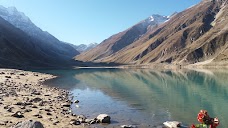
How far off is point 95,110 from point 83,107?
3.09 metres

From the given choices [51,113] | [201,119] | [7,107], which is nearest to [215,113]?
[51,113]

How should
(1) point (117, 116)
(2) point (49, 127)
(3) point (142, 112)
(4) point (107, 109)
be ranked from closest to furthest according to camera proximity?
(2) point (49, 127) < (1) point (117, 116) < (3) point (142, 112) < (4) point (107, 109)

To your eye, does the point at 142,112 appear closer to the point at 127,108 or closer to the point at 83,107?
the point at 127,108

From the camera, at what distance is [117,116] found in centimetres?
4122

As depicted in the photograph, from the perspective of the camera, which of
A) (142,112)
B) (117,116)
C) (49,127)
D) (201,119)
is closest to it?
(201,119)

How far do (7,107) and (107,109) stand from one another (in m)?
15.9

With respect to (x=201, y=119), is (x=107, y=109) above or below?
below

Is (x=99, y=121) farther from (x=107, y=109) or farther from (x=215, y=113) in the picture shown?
(x=215, y=113)

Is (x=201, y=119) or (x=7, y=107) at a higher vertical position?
(x=201, y=119)

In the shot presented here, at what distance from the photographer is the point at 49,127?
30.4 metres

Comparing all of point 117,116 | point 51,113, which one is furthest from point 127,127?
point 51,113

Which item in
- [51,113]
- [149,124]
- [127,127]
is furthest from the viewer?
[51,113]

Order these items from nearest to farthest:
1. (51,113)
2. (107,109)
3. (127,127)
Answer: (127,127) < (51,113) < (107,109)

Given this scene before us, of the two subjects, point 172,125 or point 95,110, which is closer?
point 172,125
